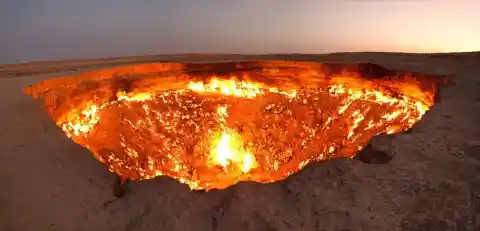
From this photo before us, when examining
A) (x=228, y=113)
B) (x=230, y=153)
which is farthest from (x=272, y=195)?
(x=228, y=113)

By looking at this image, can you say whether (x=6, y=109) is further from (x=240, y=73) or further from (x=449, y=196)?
(x=449, y=196)

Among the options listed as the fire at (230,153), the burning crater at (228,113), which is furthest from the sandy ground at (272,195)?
the fire at (230,153)

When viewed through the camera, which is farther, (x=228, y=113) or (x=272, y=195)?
(x=228, y=113)

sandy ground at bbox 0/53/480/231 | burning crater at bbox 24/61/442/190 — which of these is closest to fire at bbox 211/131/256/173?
burning crater at bbox 24/61/442/190

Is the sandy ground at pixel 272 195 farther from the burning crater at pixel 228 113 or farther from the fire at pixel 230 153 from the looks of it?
the fire at pixel 230 153

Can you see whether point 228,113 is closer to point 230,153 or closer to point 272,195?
point 230,153

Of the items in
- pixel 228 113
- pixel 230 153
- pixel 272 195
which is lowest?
pixel 230 153

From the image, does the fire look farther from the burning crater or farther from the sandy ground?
the sandy ground
